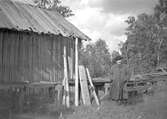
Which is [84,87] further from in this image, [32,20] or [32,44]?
[32,20]

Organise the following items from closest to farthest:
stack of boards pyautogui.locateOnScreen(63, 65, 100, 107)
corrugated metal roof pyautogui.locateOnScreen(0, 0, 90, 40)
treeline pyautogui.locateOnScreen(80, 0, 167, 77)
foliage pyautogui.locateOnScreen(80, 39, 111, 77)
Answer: stack of boards pyautogui.locateOnScreen(63, 65, 100, 107) → corrugated metal roof pyautogui.locateOnScreen(0, 0, 90, 40) → foliage pyautogui.locateOnScreen(80, 39, 111, 77) → treeline pyautogui.locateOnScreen(80, 0, 167, 77)

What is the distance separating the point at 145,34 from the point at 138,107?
2178cm

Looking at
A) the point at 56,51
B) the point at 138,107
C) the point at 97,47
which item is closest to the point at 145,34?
the point at 97,47

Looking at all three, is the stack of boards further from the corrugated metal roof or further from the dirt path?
the corrugated metal roof

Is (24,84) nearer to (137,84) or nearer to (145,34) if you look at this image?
(137,84)

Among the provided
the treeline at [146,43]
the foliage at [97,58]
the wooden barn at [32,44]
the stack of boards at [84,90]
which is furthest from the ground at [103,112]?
the treeline at [146,43]

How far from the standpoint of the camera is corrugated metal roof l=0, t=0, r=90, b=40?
10839 millimetres

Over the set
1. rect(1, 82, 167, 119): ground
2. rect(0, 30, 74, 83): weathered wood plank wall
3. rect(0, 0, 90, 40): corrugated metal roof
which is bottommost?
rect(1, 82, 167, 119): ground

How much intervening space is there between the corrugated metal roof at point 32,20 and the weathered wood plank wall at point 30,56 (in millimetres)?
544

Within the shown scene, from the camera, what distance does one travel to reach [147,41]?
98.1 feet

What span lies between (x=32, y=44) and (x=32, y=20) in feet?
4.41

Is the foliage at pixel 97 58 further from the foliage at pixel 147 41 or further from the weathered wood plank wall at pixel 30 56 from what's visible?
the weathered wood plank wall at pixel 30 56

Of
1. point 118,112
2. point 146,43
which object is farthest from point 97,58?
point 118,112

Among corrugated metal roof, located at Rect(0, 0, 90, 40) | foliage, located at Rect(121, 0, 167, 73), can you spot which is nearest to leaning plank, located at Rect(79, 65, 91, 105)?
corrugated metal roof, located at Rect(0, 0, 90, 40)
